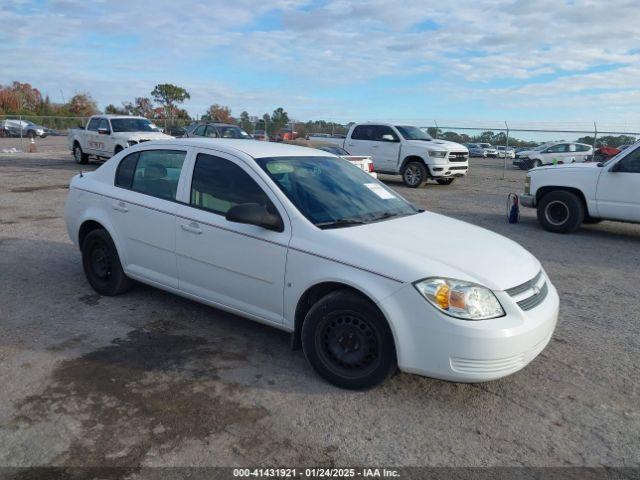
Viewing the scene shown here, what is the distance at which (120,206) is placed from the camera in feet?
17.1

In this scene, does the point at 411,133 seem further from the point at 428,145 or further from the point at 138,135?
the point at 138,135

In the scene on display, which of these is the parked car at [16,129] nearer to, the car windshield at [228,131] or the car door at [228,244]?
the car windshield at [228,131]

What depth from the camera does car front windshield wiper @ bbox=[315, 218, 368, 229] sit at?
401 centimetres

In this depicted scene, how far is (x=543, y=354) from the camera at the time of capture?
449cm

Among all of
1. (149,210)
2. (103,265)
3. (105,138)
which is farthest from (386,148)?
(149,210)

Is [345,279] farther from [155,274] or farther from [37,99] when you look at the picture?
[37,99]

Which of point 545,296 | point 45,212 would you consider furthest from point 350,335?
point 45,212

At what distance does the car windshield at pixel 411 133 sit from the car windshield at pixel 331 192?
42.7ft

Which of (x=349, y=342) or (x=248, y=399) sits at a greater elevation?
(x=349, y=342)

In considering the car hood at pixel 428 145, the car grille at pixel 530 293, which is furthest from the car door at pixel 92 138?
the car grille at pixel 530 293

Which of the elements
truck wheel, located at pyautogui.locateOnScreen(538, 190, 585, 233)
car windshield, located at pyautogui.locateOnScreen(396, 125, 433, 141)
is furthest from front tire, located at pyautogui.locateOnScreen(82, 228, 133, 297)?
car windshield, located at pyautogui.locateOnScreen(396, 125, 433, 141)

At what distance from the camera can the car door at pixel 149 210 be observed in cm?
480

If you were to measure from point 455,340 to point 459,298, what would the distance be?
0.26 metres

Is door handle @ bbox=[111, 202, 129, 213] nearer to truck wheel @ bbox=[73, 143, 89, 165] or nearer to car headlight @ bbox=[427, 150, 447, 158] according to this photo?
car headlight @ bbox=[427, 150, 447, 158]
